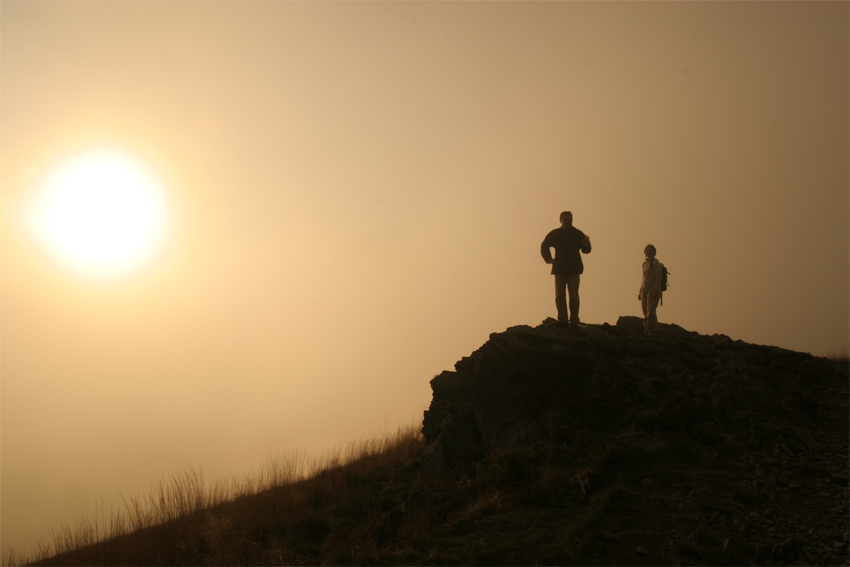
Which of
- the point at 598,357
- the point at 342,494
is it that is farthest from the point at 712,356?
the point at 342,494

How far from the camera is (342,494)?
30.4ft

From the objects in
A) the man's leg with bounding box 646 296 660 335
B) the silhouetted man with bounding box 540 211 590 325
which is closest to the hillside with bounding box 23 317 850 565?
the man's leg with bounding box 646 296 660 335

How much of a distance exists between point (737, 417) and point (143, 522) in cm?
975

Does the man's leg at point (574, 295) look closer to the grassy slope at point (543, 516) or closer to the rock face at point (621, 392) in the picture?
the rock face at point (621, 392)

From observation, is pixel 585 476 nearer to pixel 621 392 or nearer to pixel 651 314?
pixel 621 392

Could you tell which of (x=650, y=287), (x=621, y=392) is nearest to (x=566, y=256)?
(x=650, y=287)

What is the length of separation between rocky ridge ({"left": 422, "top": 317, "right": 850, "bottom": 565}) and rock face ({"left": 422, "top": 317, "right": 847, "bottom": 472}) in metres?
0.02

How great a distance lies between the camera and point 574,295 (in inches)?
397

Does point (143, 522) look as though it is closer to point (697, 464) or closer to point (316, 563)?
point (316, 563)

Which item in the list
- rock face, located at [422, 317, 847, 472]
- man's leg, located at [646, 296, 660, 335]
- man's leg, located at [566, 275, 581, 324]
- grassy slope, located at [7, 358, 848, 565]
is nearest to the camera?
grassy slope, located at [7, 358, 848, 565]

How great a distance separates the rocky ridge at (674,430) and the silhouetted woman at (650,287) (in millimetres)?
491

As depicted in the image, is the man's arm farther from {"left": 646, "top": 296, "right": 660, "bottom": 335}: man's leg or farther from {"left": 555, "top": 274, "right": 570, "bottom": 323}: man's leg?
{"left": 646, "top": 296, "right": 660, "bottom": 335}: man's leg

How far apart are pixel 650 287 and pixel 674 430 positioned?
4030 mm

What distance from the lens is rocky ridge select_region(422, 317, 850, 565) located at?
5211mm
